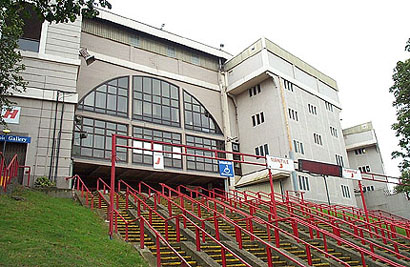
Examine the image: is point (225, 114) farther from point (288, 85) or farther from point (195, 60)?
point (288, 85)

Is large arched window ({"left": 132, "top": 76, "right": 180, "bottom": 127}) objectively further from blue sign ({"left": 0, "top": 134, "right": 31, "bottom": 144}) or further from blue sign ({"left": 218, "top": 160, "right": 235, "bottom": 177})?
blue sign ({"left": 218, "top": 160, "right": 235, "bottom": 177})

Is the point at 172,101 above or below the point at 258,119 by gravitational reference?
above

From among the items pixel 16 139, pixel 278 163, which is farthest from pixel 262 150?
pixel 16 139

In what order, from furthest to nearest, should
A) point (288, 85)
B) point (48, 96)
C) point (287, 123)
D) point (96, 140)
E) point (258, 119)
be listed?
point (288, 85)
point (258, 119)
point (287, 123)
point (96, 140)
point (48, 96)

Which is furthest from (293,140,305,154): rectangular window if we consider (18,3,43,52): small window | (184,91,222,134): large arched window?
(18,3,43,52): small window

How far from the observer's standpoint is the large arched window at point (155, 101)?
29.9m

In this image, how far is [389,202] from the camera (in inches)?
1524

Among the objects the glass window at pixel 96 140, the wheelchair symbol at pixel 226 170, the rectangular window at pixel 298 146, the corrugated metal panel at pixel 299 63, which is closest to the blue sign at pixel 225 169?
the wheelchair symbol at pixel 226 170

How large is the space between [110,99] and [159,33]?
8.64 metres

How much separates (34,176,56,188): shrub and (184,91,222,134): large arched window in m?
14.2

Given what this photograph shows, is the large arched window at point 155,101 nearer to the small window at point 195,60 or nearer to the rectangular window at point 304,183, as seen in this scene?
the small window at point 195,60

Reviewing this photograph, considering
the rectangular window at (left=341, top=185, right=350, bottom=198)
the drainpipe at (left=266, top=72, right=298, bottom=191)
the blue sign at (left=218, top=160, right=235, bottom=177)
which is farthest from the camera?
the rectangular window at (left=341, top=185, right=350, bottom=198)

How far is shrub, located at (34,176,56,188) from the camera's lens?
19602 mm

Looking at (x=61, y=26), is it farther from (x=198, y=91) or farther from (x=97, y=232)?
(x=97, y=232)
